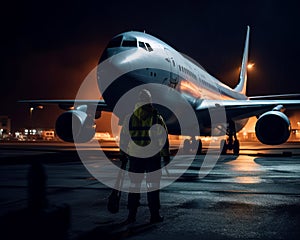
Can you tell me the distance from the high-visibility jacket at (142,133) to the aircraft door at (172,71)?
9.69 meters

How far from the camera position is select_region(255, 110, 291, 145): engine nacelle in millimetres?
16547

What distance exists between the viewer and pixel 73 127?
58.8 ft

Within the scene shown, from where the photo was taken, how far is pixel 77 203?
6.18 metres

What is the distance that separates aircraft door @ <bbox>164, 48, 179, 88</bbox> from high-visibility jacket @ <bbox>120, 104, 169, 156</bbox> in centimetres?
969

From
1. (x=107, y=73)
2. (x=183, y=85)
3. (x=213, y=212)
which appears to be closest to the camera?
(x=213, y=212)

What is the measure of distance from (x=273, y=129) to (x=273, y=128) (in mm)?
42

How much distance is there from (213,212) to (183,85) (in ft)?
38.2

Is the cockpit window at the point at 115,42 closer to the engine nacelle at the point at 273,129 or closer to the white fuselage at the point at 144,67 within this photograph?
the white fuselage at the point at 144,67

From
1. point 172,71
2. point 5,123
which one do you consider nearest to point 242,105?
point 172,71

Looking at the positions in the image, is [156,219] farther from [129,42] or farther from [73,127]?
[73,127]

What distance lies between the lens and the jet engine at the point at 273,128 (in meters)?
16.5

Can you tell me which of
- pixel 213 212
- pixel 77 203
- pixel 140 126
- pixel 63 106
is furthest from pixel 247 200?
pixel 63 106

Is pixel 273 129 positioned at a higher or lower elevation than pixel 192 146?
higher

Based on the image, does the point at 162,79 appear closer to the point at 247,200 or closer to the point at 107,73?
the point at 107,73
